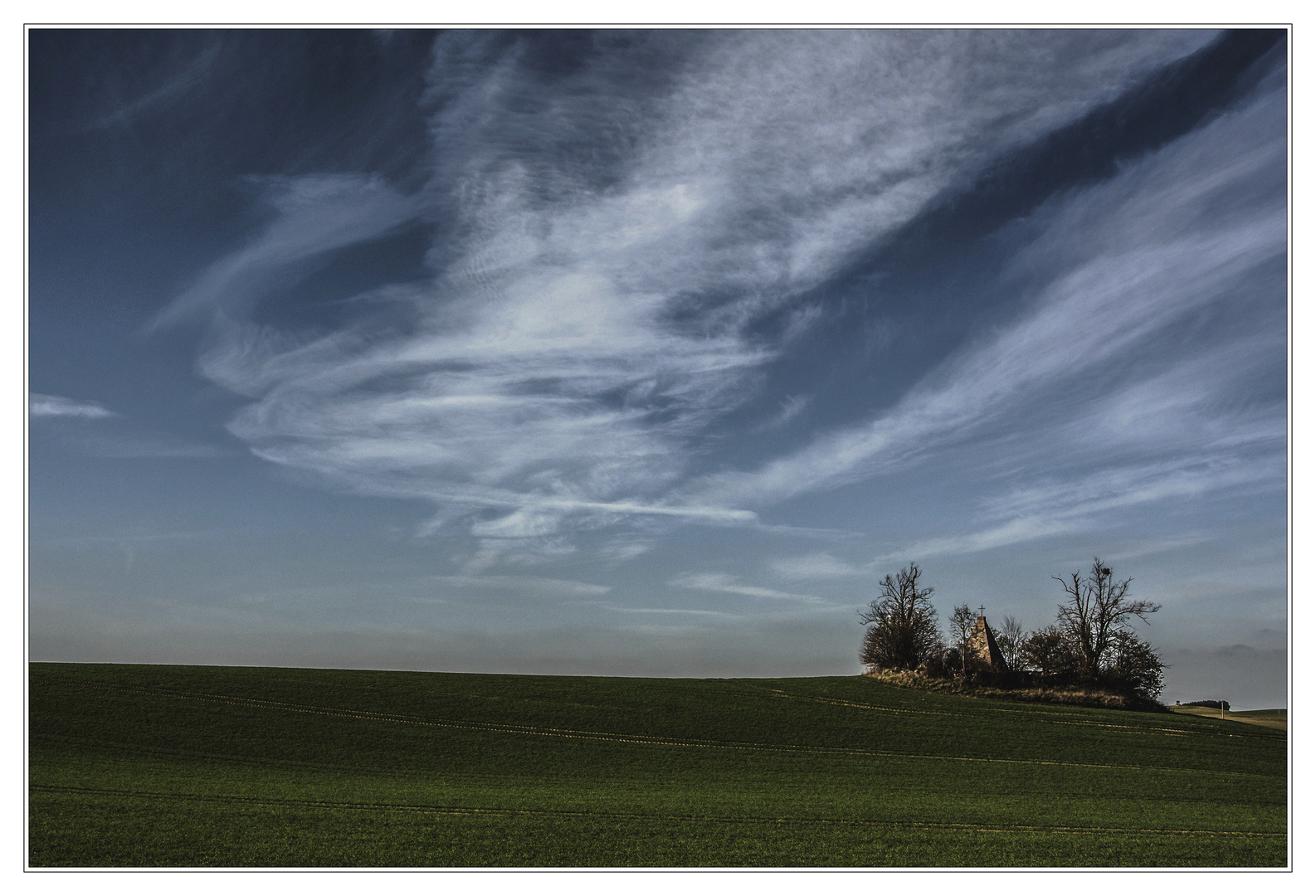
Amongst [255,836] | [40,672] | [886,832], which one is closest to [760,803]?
[886,832]

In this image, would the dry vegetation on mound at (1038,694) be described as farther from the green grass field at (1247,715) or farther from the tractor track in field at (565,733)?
the tractor track in field at (565,733)

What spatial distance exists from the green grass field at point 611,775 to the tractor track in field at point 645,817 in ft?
0.46

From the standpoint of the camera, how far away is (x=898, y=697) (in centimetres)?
4584

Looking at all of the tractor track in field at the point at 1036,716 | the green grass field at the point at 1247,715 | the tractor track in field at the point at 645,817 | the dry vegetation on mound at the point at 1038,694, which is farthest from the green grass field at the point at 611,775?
the green grass field at the point at 1247,715

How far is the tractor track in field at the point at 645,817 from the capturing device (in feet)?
62.7

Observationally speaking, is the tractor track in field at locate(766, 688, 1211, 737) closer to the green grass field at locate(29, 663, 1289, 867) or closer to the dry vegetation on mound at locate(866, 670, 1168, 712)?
the green grass field at locate(29, 663, 1289, 867)

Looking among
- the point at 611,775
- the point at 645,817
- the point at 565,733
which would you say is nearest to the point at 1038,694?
the point at 565,733

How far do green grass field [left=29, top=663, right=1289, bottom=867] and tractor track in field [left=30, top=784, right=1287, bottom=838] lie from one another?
0.14 metres

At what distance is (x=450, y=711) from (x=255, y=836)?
22336 millimetres

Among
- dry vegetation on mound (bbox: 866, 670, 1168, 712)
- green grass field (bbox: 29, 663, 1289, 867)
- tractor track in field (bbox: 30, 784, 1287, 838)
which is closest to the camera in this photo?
green grass field (bbox: 29, 663, 1289, 867)

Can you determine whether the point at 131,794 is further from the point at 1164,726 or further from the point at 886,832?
the point at 1164,726

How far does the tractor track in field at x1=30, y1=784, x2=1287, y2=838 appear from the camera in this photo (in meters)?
19.1

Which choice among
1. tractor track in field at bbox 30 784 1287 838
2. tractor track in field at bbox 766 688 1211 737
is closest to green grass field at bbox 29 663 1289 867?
tractor track in field at bbox 30 784 1287 838

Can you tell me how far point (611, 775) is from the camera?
28.7 meters
